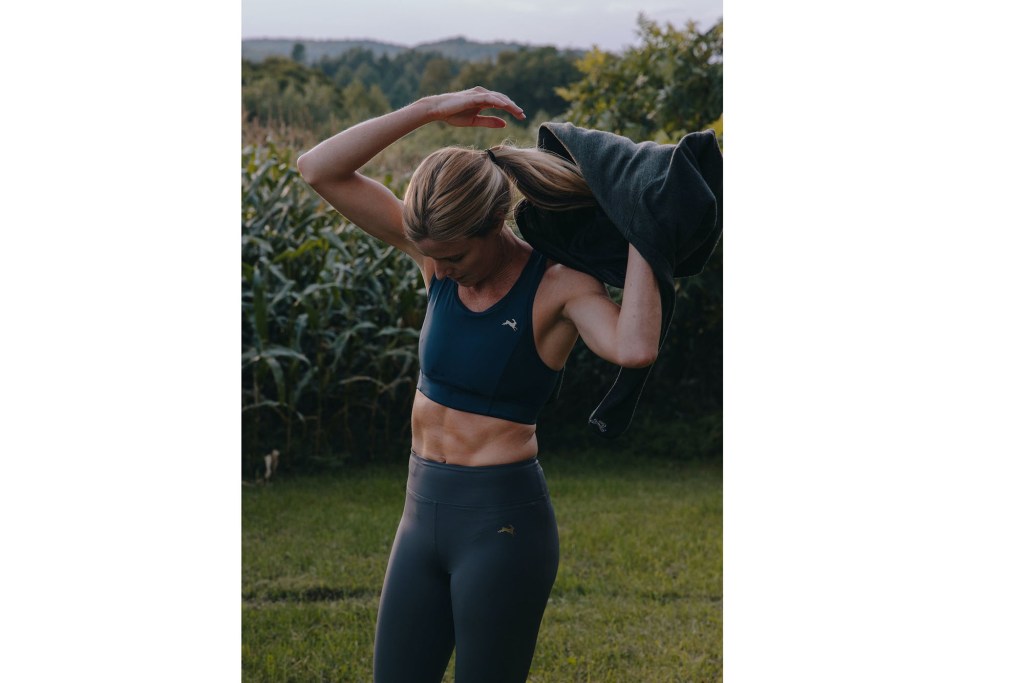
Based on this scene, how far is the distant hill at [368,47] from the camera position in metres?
5.85

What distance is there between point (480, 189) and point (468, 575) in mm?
652

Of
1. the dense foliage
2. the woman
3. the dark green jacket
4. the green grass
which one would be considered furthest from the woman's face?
the dense foliage

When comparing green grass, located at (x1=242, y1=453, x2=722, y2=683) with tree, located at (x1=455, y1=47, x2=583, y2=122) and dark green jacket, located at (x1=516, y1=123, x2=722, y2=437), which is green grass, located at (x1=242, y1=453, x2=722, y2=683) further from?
tree, located at (x1=455, y1=47, x2=583, y2=122)

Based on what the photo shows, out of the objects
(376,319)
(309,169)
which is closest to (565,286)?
(309,169)

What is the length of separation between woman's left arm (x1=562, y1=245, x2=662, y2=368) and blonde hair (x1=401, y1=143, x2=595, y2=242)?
0.20 metres

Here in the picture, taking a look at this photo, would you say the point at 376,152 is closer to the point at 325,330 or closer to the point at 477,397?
the point at 477,397

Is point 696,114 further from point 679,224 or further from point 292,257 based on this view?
point 679,224

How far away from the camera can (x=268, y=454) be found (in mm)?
4625

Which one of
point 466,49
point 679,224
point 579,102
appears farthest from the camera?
point 466,49

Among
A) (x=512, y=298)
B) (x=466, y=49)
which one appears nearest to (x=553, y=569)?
(x=512, y=298)

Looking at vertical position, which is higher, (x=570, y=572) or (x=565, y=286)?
(x=565, y=286)

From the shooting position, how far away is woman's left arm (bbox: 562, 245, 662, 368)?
5.04ft

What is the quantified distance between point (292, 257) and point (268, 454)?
927mm

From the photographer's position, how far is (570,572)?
372 centimetres
